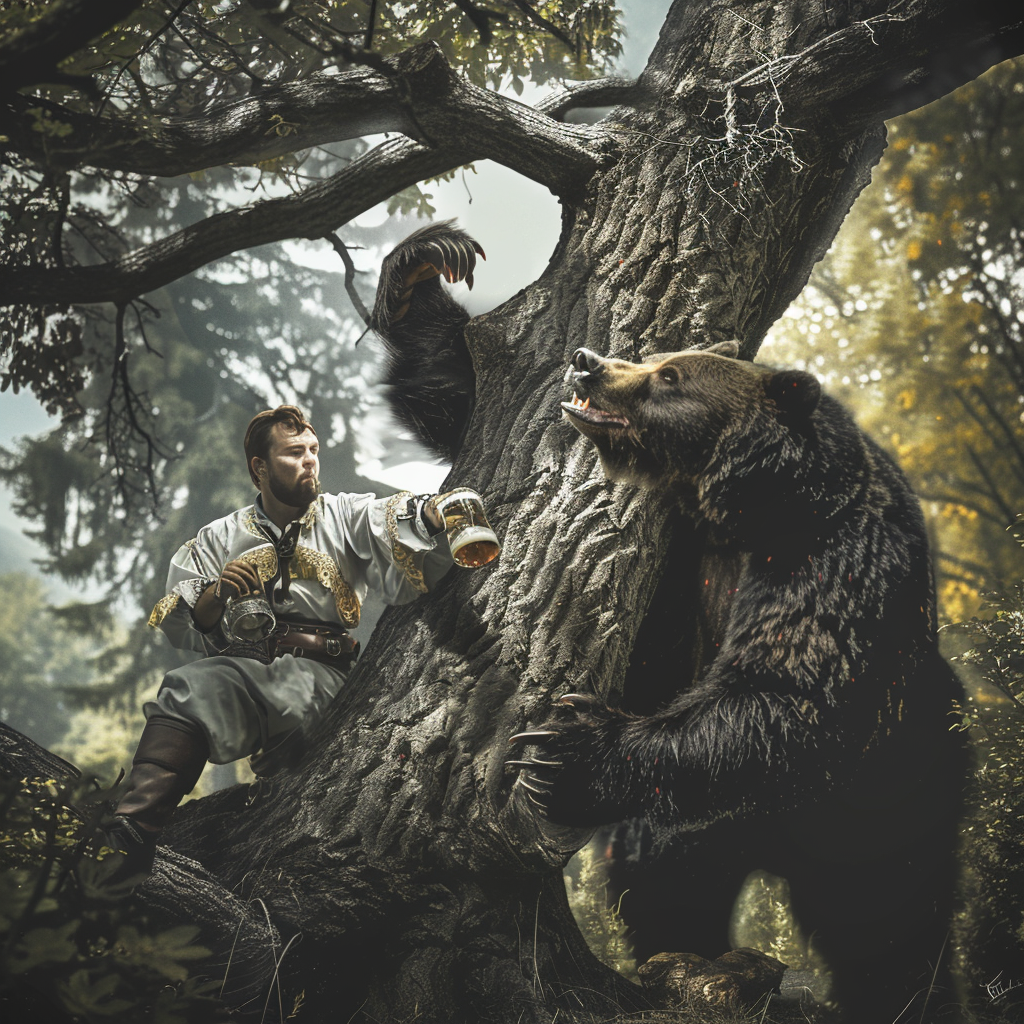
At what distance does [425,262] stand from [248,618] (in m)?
1.46

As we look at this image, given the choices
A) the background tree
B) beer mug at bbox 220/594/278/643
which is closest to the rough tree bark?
beer mug at bbox 220/594/278/643

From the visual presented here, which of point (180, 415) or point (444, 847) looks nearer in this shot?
point (444, 847)

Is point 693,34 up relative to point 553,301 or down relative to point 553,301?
up

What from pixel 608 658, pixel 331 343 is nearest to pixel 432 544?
pixel 608 658

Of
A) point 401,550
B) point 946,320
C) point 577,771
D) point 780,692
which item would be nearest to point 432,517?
point 401,550

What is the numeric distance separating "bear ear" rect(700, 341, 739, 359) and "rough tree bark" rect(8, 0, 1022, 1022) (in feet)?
0.32

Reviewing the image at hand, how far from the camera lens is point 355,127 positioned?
8.56 ft

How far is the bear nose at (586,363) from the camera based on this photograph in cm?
206

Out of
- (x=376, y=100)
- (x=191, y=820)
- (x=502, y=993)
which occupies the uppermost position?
(x=376, y=100)

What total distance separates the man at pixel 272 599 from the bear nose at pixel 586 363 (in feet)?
1.89

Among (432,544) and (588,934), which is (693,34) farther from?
(588,934)

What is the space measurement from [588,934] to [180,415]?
4.42 meters

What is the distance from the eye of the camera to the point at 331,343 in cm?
479

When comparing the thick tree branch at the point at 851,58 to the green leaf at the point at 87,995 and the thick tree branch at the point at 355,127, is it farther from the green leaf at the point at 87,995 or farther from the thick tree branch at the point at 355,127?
the green leaf at the point at 87,995
